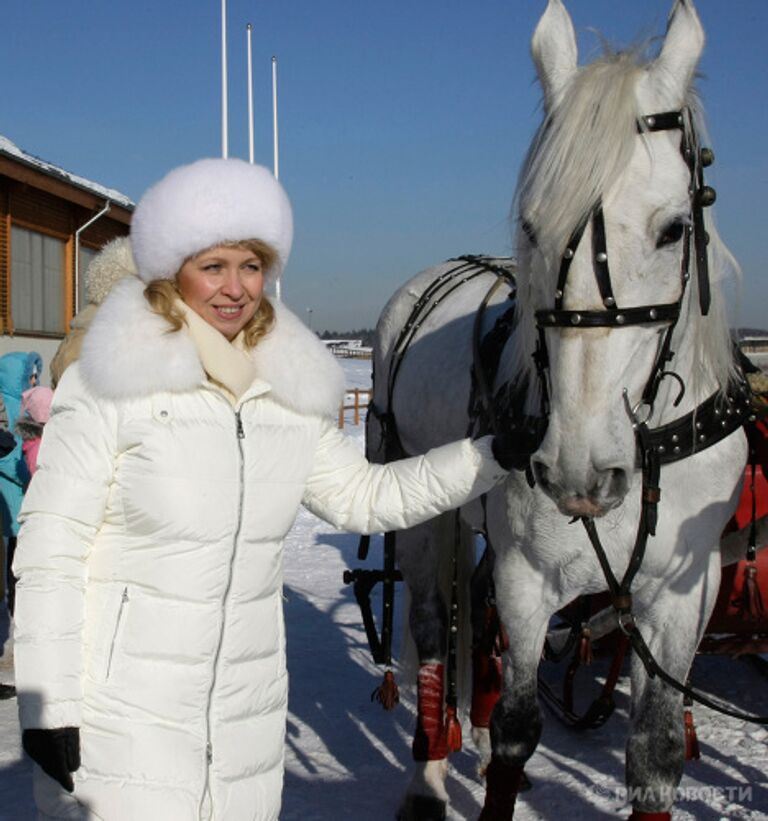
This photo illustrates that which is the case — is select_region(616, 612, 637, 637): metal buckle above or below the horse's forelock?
below

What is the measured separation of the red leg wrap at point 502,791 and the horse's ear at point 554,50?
1.87 meters

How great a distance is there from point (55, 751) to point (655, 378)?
4.80 ft

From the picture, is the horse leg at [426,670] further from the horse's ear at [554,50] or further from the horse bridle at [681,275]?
the horse's ear at [554,50]

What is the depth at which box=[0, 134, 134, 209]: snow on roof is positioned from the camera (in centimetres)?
1189

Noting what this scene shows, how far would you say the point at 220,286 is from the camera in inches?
79.1

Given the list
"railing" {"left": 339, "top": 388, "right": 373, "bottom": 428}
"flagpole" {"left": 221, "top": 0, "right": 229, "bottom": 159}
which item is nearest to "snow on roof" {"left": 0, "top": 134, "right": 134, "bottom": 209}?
"flagpole" {"left": 221, "top": 0, "right": 229, "bottom": 159}

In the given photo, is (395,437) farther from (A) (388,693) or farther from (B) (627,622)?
(B) (627,622)

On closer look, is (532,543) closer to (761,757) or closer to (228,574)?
(228,574)

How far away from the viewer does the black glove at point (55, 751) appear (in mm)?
1692

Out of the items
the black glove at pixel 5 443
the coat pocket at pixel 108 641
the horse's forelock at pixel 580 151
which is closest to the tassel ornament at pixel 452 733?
the coat pocket at pixel 108 641

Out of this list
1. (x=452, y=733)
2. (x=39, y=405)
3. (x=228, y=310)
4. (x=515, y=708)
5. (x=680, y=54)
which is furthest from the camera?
(x=39, y=405)

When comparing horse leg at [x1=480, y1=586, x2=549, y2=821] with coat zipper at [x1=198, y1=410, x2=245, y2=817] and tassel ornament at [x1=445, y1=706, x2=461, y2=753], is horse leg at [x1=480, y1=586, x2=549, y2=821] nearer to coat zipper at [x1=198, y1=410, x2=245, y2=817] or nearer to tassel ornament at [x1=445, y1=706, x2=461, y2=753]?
tassel ornament at [x1=445, y1=706, x2=461, y2=753]

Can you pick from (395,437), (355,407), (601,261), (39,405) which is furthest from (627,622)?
(355,407)

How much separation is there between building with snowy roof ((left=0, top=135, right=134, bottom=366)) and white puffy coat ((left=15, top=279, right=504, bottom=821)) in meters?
10.8
